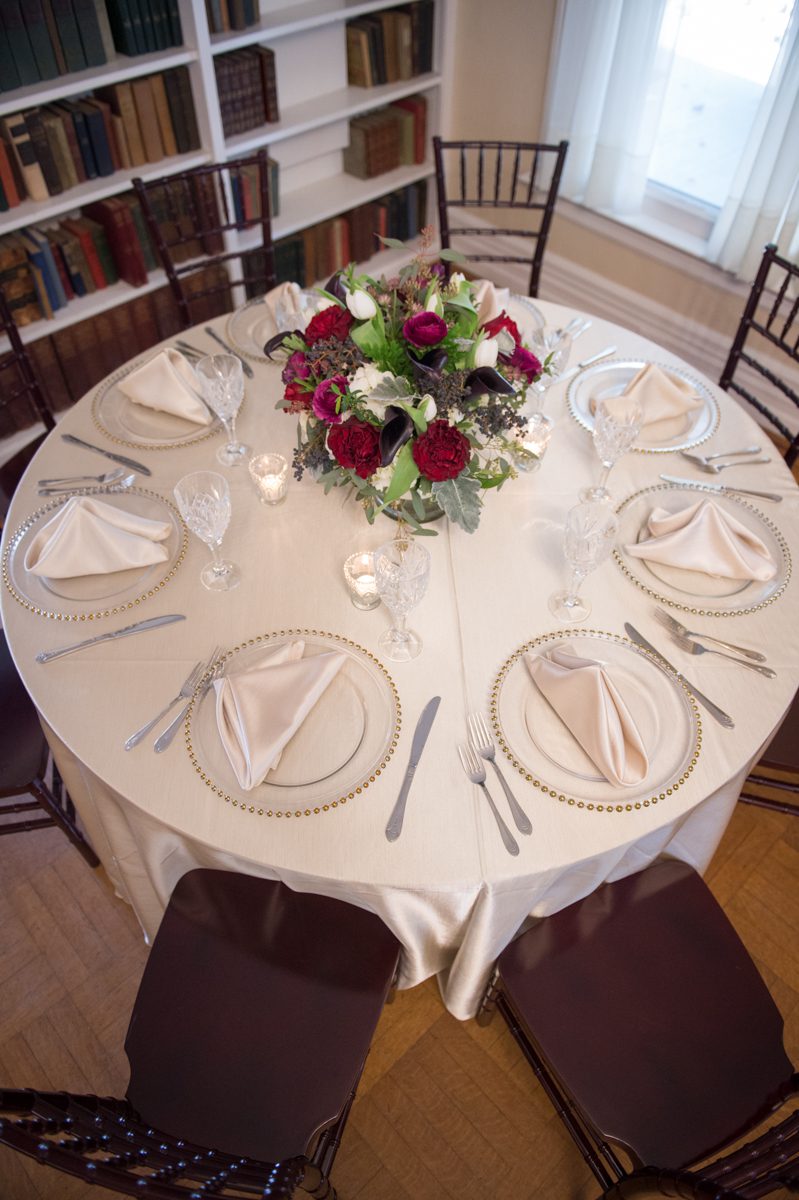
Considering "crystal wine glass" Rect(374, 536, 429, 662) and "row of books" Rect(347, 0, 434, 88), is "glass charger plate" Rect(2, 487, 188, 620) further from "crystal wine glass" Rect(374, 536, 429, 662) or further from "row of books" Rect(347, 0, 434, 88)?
"row of books" Rect(347, 0, 434, 88)

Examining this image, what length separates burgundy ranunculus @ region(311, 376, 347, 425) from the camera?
1.33 meters

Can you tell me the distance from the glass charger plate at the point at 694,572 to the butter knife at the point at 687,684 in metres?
0.10

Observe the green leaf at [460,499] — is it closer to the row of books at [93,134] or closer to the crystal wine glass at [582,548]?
the crystal wine glass at [582,548]

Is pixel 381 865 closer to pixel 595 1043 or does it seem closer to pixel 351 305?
pixel 595 1043

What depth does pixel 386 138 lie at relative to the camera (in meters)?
3.31

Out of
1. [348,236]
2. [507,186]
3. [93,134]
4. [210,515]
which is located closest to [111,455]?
[210,515]

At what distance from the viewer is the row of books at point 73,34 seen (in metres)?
2.20

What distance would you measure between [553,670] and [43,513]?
1039mm

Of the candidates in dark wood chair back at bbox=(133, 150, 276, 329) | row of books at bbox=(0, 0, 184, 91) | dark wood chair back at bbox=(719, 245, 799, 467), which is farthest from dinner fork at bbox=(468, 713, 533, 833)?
row of books at bbox=(0, 0, 184, 91)

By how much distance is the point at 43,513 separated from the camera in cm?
162

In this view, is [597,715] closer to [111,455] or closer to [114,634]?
[114,634]

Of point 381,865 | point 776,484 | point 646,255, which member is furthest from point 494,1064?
point 646,255

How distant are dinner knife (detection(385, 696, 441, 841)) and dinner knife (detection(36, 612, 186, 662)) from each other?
1.57ft

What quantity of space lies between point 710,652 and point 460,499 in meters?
0.52
